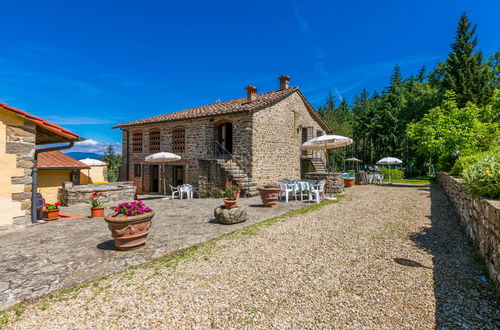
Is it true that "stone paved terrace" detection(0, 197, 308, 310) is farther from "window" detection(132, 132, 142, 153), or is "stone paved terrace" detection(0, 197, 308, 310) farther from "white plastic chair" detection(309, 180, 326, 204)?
"window" detection(132, 132, 142, 153)

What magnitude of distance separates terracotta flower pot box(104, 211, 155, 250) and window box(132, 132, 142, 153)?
13.8 meters

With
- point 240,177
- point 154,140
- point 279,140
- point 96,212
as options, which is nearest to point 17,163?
point 96,212

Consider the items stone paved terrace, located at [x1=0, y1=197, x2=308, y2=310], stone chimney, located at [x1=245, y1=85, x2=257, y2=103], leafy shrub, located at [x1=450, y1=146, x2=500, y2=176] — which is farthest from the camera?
stone chimney, located at [x1=245, y1=85, x2=257, y2=103]

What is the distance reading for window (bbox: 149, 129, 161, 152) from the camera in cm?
1634

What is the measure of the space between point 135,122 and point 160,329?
17.2 m

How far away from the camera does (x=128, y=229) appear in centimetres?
442

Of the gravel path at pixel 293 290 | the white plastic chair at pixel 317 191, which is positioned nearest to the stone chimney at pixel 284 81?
the white plastic chair at pixel 317 191

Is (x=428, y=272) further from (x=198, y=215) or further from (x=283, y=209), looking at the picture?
(x=198, y=215)

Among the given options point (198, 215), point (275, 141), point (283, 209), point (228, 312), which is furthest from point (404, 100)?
point (228, 312)

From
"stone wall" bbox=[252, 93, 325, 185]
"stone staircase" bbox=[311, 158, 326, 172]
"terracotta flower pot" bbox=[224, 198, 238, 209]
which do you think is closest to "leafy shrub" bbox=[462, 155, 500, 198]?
"terracotta flower pot" bbox=[224, 198, 238, 209]

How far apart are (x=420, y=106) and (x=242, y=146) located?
85.7 ft

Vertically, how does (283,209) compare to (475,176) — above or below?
below

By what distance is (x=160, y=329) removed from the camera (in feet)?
7.80

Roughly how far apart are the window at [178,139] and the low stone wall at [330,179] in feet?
26.5
